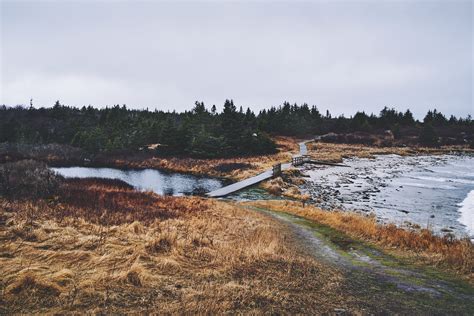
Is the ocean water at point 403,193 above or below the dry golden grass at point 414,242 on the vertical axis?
below

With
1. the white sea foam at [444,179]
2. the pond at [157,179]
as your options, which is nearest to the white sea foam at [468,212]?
the white sea foam at [444,179]

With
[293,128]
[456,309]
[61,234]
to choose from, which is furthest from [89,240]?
[293,128]

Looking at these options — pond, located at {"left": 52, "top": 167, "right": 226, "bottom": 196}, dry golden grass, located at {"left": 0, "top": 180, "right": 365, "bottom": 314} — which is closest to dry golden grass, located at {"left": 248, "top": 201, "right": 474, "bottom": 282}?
dry golden grass, located at {"left": 0, "top": 180, "right": 365, "bottom": 314}

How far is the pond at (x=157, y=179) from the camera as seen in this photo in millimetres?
28734

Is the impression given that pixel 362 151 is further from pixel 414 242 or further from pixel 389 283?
pixel 389 283

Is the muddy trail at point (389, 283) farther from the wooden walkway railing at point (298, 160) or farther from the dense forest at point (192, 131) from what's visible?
the dense forest at point (192, 131)

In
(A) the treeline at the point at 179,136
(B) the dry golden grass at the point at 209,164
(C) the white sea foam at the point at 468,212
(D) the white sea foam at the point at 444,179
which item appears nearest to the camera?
(C) the white sea foam at the point at 468,212

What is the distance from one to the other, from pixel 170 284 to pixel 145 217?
7.36m

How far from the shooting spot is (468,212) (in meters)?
20.7

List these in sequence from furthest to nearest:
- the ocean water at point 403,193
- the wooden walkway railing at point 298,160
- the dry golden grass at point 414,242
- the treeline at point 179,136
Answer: the treeline at point 179,136 < the wooden walkway railing at point 298,160 < the ocean water at point 403,193 < the dry golden grass at point 414,242

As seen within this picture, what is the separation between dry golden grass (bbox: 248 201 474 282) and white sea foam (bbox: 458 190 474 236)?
5777mm

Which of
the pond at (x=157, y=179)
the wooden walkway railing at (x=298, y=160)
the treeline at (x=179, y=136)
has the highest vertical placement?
the treeline at (x=179, y=136)

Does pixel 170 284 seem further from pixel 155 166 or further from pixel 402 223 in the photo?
pixel 155 166

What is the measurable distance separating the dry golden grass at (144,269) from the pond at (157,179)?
15.6 metres
